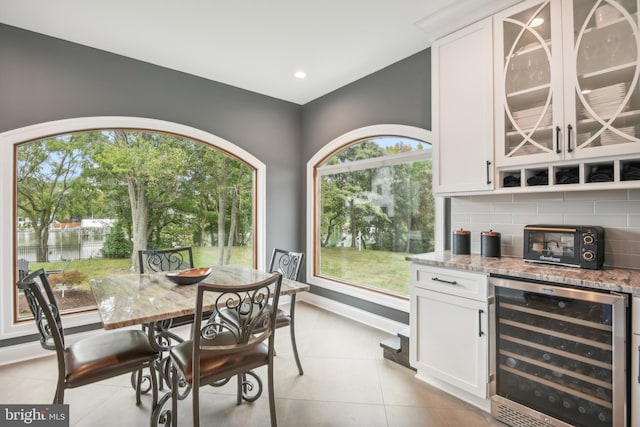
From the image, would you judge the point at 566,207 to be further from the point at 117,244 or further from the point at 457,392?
the point at 117,244

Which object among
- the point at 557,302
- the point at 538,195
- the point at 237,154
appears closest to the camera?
the point at 557,302

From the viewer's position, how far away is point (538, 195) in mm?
2361

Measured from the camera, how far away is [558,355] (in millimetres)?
1773

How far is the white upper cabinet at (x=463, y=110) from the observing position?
232 cm

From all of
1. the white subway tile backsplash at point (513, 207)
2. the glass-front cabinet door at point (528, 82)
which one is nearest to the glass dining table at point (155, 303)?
the white subway tile backsplash at point (513, 207)

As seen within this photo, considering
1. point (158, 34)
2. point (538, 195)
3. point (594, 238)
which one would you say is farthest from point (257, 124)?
point (594, 238)

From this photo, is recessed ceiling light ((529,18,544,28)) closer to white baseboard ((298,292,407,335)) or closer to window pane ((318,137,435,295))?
window pane ((318,137,435,295))

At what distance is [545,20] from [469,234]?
1.57m

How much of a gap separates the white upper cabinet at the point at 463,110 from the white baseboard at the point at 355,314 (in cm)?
164

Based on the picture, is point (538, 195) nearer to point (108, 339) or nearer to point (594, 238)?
point (594, 238)

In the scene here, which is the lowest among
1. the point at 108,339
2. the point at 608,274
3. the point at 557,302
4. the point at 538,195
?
the point at 108,339

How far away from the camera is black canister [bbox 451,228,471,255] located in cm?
258

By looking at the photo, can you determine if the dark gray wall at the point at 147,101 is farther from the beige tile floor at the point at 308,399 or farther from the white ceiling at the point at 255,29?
the beige tile floor at the point at 308,399

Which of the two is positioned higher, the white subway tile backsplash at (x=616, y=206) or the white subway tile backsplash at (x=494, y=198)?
the white subway tile backsplash at (x=494, y=198)
